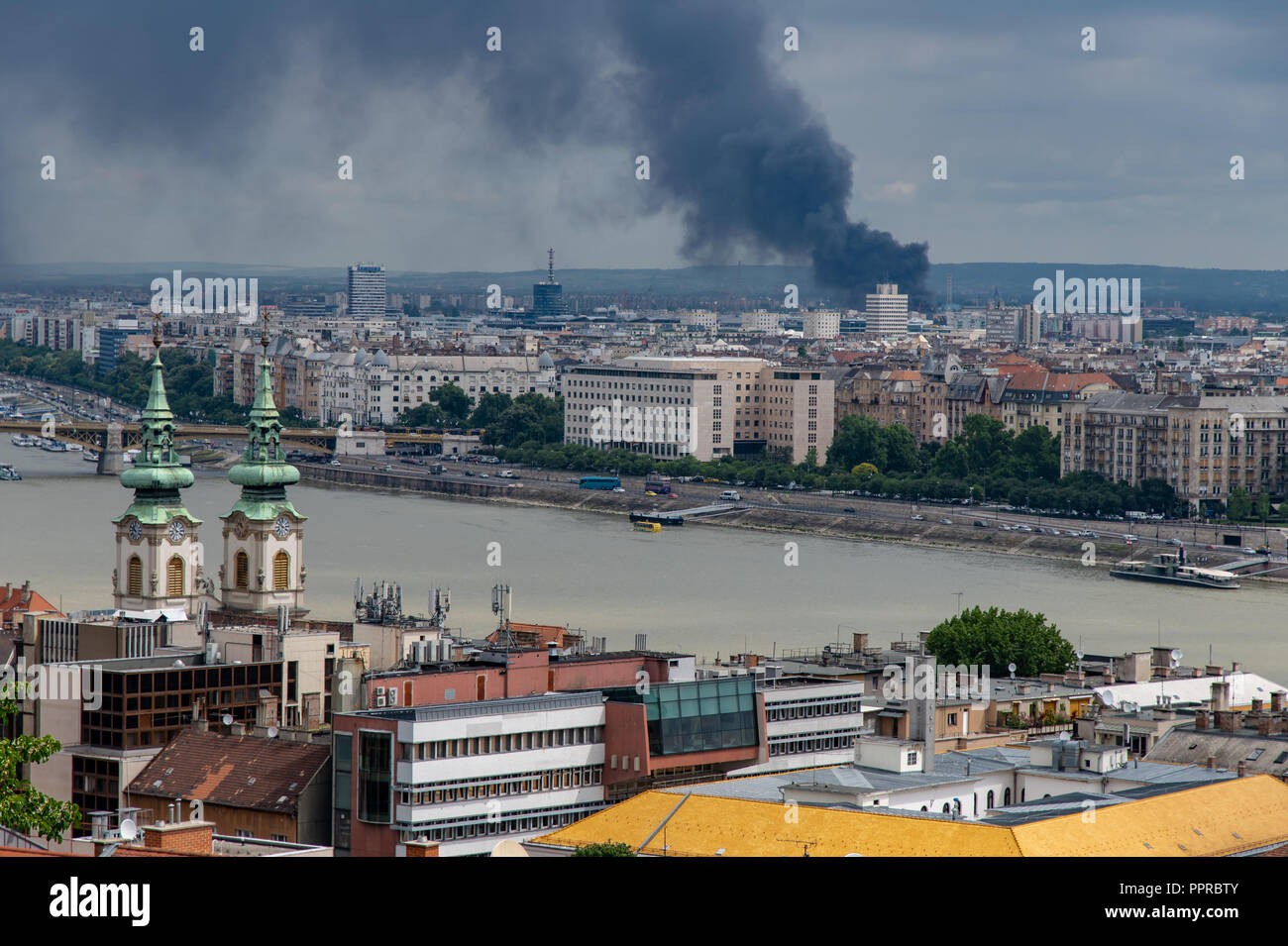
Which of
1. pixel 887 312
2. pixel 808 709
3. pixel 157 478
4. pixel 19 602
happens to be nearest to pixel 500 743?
pixel 808 709

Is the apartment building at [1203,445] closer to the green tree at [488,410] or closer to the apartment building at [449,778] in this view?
the green tree at [488,410]

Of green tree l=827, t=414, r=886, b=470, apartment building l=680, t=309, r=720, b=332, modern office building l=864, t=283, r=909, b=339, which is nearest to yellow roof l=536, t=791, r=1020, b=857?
green tree l=827, t=414, r=886, b=470

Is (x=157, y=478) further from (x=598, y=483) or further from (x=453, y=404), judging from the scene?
(x=453, y=404)

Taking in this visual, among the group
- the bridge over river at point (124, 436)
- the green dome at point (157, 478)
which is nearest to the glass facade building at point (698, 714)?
the green dome at point (157, 478)

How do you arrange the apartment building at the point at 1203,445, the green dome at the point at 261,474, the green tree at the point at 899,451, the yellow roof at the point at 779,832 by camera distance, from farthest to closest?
the green tree at the point at 899,451, the apartment building at the point at 1203,445, the green dome at the point at 261,474, the yellow roof at the point at 779,832

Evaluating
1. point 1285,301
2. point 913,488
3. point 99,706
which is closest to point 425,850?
point 99,706
